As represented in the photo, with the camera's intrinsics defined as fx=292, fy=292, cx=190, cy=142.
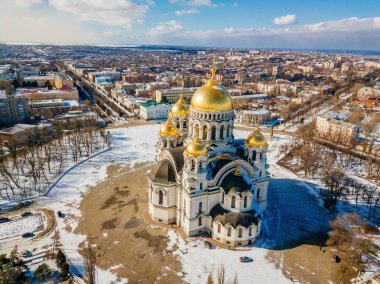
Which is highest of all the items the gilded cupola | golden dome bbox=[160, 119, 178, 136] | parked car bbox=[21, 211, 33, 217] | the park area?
the gilded cupola

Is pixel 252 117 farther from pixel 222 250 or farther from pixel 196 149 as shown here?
pixel 222 250

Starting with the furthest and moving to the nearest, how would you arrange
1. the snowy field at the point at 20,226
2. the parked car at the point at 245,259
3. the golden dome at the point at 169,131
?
the golden dome at the point at 169,131, the snowy field at the point at 20,226, the parked car at the point at 245,259

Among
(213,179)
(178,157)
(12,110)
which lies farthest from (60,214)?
(12,110)

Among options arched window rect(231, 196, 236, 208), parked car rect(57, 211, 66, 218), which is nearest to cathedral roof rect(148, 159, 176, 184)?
arched window rect(231, 196, 236, 208)

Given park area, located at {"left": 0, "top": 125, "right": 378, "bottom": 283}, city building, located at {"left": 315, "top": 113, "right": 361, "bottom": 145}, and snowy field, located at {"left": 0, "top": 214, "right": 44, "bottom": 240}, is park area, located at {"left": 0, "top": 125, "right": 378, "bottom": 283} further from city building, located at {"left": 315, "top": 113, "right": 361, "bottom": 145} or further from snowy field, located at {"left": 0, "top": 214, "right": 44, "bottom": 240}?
city building, located at {"left": 315, "top": 113, "right": 361, "bottom": 145}

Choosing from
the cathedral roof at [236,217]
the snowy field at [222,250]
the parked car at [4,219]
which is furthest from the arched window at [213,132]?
the parked car at [4,219]

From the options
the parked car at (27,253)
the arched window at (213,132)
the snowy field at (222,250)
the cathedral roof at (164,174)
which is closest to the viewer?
the snowy field at (222,250)

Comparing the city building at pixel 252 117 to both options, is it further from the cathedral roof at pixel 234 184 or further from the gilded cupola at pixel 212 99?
the cathedral roof at pixel 234 184
